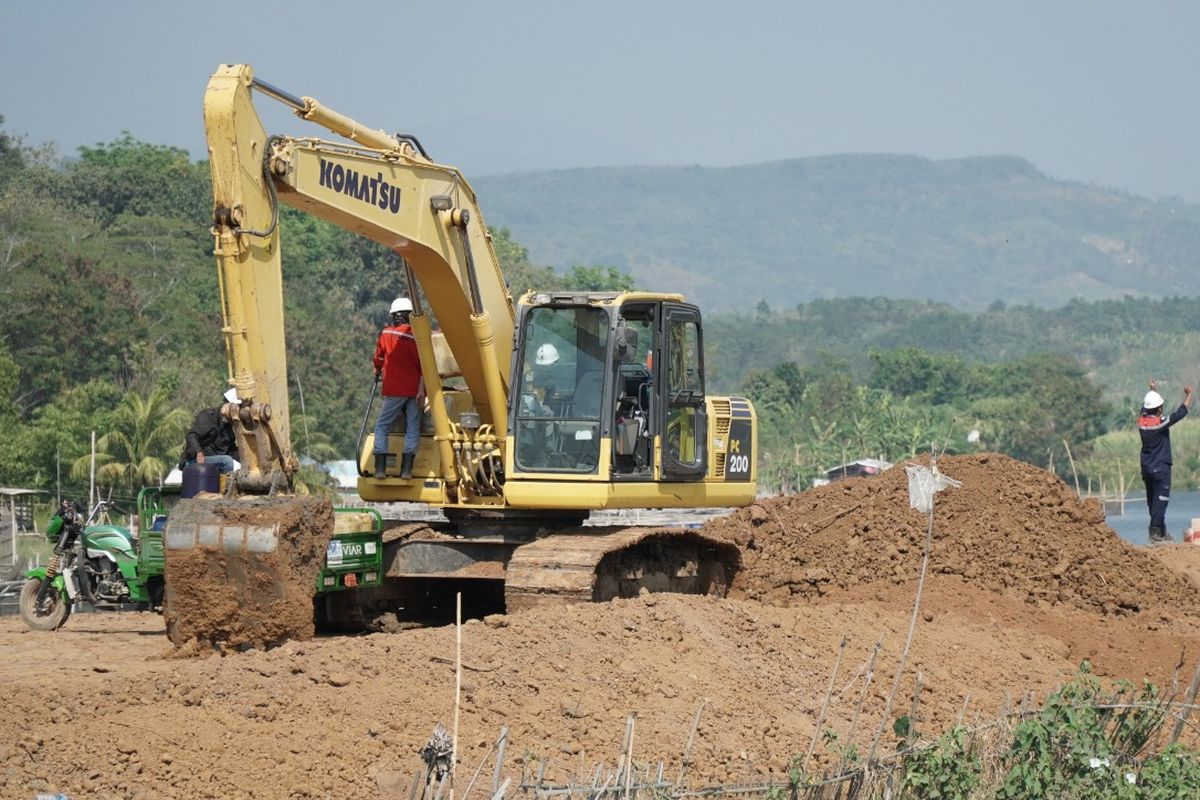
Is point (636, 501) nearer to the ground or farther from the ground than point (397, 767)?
farther from the ground

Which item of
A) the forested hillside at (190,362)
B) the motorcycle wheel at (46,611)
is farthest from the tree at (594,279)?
the motorcycle wheel at (46,611)

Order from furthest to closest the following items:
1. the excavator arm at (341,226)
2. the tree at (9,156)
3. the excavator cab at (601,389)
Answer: the tree at (9,156) < the excavator cab at (601,389) < the excavator arm at (341,226)

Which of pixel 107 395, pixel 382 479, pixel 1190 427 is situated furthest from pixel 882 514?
pixel 1190 427

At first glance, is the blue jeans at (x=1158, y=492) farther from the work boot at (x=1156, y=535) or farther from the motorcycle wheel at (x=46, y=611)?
the motorcycle wheel at (x=46, y=611)

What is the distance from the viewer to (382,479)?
47.7 feet

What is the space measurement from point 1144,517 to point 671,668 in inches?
1506

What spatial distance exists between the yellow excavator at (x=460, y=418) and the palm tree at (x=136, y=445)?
2109 cm

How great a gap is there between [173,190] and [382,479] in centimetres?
5862

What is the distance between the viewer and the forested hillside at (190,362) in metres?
37.7

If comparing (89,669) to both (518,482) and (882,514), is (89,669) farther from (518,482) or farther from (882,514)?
(882,514)

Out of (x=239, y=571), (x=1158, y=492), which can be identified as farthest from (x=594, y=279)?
(x=239, y=571)

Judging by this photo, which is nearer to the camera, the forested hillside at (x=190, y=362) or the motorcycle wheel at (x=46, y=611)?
the motorcycle wheel at (x=46, y=611)

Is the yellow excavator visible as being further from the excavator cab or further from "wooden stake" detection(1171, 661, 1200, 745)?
"wooden stake" detection(1171, 661, 1200, 745)

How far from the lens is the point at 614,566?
1380 centimetres
